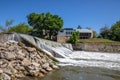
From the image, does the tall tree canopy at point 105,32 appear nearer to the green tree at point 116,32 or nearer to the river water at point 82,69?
the green tree at point 116,32

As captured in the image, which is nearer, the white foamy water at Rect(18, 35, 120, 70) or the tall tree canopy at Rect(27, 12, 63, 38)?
the white foamy water at Rect(18, 35, 120, 70)

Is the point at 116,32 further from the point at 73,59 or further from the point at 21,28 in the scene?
the point at 73,59

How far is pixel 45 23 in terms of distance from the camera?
176 feet

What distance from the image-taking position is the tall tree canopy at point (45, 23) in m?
53.7

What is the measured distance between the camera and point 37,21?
54969 millimetres

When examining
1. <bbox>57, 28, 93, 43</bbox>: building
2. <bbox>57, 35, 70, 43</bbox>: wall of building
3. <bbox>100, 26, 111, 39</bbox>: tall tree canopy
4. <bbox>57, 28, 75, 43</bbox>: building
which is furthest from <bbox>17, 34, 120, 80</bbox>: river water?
<bbox>100, 26, 111, 39</bbox>: tall tree canopy

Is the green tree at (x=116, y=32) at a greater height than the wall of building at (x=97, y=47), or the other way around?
the green tree at (x=116, y=32)

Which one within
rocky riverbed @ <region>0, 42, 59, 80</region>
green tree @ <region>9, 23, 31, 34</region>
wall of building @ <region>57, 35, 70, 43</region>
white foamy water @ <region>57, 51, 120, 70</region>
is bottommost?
white foamy water @ <region>57, 51, 120, 70</region>

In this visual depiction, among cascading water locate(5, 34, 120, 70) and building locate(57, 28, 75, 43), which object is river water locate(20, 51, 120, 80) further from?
building locate(57, 28, 75, 43)

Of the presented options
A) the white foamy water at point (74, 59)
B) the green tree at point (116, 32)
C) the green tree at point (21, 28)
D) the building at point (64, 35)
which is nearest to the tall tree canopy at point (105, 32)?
the green tree at point (116, 32)

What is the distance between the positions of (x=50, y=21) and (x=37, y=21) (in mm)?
3801

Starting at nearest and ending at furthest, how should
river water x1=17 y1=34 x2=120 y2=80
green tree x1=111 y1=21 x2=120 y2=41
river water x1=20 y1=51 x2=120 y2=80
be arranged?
river water x1=20 y1=51 x2=120 y2=80, river water x1=17 y1=34 x2=120 y2=80, green tree x1=111 y1=21 x2=120 y2=41

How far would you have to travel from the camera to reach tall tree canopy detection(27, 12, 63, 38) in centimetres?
5366

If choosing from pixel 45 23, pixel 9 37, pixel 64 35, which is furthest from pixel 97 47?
pixel 9 37
